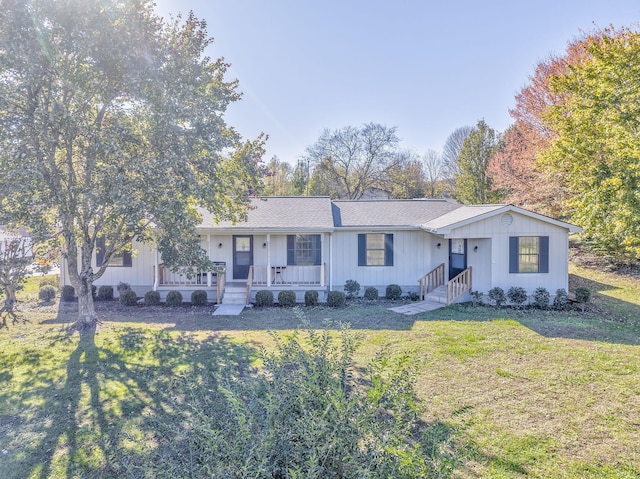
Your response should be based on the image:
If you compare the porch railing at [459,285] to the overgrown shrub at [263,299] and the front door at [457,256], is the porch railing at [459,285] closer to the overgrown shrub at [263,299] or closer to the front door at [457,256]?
the front door at [457,256]

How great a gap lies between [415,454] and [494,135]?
2788 centimetres

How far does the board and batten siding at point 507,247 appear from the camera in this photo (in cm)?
1189

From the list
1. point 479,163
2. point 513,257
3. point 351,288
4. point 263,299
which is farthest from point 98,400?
point 479,163

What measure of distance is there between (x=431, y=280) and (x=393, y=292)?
5.07ft

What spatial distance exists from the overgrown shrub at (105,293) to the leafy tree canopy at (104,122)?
3813mm

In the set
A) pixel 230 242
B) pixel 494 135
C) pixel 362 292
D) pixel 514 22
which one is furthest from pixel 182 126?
pixel 494 135

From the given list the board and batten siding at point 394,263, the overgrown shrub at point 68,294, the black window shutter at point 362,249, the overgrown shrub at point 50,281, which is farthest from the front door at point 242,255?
the overgrown shrub at point 50,281

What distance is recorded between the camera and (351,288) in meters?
A: 12.9

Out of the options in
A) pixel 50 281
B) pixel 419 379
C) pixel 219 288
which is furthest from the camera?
pixel 50 281

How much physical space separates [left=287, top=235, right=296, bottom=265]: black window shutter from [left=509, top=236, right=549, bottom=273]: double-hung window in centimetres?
762

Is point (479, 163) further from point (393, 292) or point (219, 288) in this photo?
point (219, 288)

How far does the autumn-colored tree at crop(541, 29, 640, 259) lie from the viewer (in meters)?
9.43

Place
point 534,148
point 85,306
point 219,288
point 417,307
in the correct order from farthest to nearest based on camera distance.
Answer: point 534,148
point 219,288
point 417,307
point 85,306

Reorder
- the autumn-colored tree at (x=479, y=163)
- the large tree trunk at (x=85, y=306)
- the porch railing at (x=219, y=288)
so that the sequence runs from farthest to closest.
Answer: the autumn-colored tree at (x=479, y=163) → the porch railing at (x=219, y=288) → the large tree trunk at (x=85, y=306)
